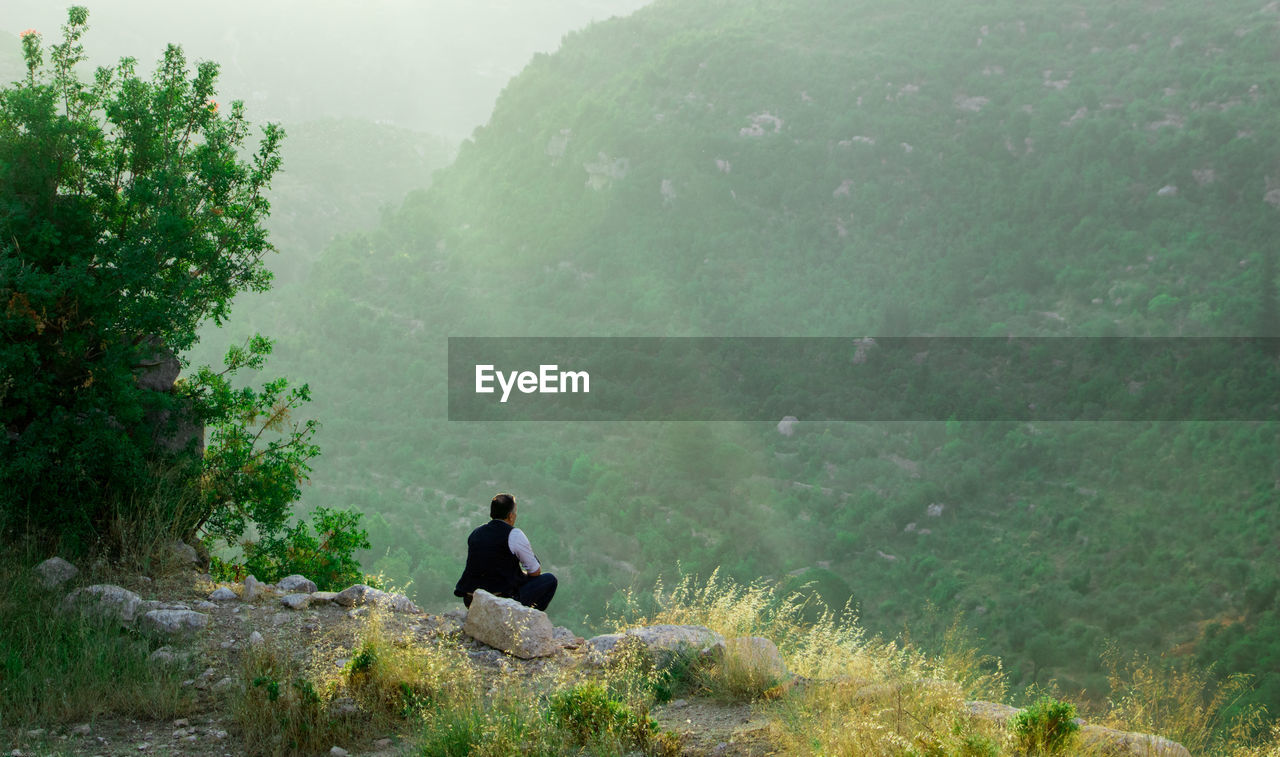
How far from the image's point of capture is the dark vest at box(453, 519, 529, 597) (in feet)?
23.3

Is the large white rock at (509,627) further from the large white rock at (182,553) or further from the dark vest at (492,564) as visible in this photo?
the large white rock at (182,553)

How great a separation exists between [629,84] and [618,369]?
31.4m

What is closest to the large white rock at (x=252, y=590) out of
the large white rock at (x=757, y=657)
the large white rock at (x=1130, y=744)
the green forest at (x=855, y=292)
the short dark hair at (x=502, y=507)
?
the short dark hair at (x=502, y=507)

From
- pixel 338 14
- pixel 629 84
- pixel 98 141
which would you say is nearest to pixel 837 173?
pixel 629 84

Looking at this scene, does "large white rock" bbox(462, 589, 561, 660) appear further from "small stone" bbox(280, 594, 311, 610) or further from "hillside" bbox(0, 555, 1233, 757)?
"small stone" bbox(280, 594, 311, 610)

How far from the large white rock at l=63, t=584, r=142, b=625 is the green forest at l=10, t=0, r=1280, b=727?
30810 mm

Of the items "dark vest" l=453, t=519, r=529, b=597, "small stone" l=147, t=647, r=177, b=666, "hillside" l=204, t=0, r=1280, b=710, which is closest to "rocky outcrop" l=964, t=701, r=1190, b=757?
"dark vest" l=453, t=519, r=529, b=597

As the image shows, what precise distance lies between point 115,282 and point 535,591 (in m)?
3.88

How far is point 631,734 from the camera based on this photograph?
14.6 ft

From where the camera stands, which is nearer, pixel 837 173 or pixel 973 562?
pixel 973 562

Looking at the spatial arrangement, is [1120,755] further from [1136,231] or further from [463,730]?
[1136,231]

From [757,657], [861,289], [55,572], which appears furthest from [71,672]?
[861,289]

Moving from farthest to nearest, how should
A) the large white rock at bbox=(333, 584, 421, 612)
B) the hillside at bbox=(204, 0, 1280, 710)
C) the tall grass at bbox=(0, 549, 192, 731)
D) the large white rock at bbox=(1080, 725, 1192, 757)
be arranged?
the hillside at bbox=(204, 0, 1280, 710)
the large white rock at bbox=(333, 584, 421, 612)
the tall grass at bbox=(0, 549, 192, 731)
the large white rock at bbox=(1080, 725, 1192, 757)

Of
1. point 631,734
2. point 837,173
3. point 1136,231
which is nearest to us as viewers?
point 631,734
